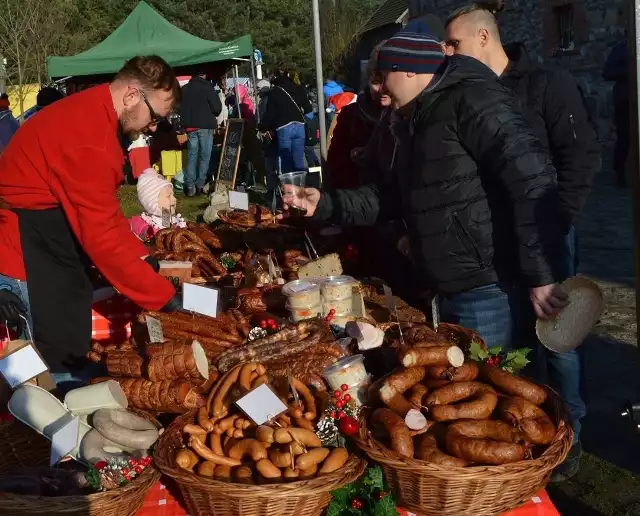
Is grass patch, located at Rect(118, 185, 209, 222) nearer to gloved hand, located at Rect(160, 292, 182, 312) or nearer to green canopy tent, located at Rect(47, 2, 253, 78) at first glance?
green canopy tent, located at Rect(47, 2, 253, 78)

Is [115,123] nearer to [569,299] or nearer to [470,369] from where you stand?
[470,369]

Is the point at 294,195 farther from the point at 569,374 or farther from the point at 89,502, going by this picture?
the point at 89,502

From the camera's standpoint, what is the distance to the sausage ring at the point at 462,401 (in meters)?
2.45

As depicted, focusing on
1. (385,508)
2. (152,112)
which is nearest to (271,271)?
(152,112)

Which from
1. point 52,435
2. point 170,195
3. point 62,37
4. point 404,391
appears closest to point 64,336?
point 52,435

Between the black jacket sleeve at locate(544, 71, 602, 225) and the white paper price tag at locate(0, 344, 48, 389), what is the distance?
8.07 ft

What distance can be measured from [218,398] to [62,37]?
28.5 m

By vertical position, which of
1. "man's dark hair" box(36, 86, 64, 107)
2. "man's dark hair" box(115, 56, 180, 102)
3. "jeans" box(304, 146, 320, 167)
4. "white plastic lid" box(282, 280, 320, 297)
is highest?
"man's dark hair" box(115, 56, 180, 102)

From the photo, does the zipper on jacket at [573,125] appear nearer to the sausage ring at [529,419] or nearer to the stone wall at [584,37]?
the sausage ring at [529,419]

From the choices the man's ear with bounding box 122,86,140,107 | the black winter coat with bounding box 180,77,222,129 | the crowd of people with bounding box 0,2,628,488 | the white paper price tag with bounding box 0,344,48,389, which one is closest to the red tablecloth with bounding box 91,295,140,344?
the crowd of people with bounding box 0,2,628,488

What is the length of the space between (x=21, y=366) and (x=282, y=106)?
10.1m

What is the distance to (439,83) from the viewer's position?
2.95 m

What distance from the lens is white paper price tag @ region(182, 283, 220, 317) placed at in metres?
3.38

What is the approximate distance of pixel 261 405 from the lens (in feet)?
8.30
